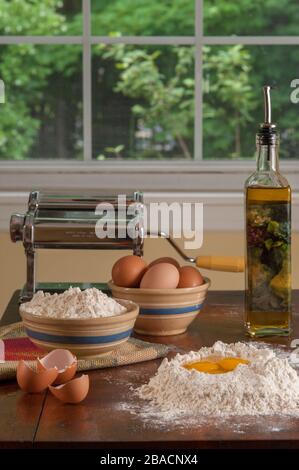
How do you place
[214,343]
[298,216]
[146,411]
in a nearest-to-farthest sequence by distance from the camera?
[146,411]
[214,343]
[298,216]

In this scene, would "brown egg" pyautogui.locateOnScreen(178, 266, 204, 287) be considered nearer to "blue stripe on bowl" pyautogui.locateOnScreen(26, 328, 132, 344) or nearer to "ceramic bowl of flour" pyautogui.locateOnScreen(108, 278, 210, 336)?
"ceramic bowl of flour" pyautogui.locateOnScreen(108, 278, 210, 336)

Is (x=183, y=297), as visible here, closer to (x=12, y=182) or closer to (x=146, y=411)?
(x=146, y=411)

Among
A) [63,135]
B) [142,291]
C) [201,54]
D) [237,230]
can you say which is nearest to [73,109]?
[63,135]

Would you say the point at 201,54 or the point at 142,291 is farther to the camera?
the point at 201,54

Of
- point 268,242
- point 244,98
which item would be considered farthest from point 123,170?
point 268,242

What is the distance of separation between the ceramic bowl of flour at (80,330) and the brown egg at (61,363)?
0.07m

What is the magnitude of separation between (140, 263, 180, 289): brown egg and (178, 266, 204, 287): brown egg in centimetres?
2

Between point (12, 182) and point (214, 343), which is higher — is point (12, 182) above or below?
above

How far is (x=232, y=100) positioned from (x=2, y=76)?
79cm

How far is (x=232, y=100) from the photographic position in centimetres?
311

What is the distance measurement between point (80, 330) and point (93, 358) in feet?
0.22

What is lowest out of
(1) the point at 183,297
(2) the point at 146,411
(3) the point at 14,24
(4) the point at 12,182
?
(2) the point at 146,411

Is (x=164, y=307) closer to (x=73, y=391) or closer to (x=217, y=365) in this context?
(x=217, y=365)

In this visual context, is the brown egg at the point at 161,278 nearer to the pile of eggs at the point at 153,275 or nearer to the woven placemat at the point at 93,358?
the pile of eggs at the point at 153,275
